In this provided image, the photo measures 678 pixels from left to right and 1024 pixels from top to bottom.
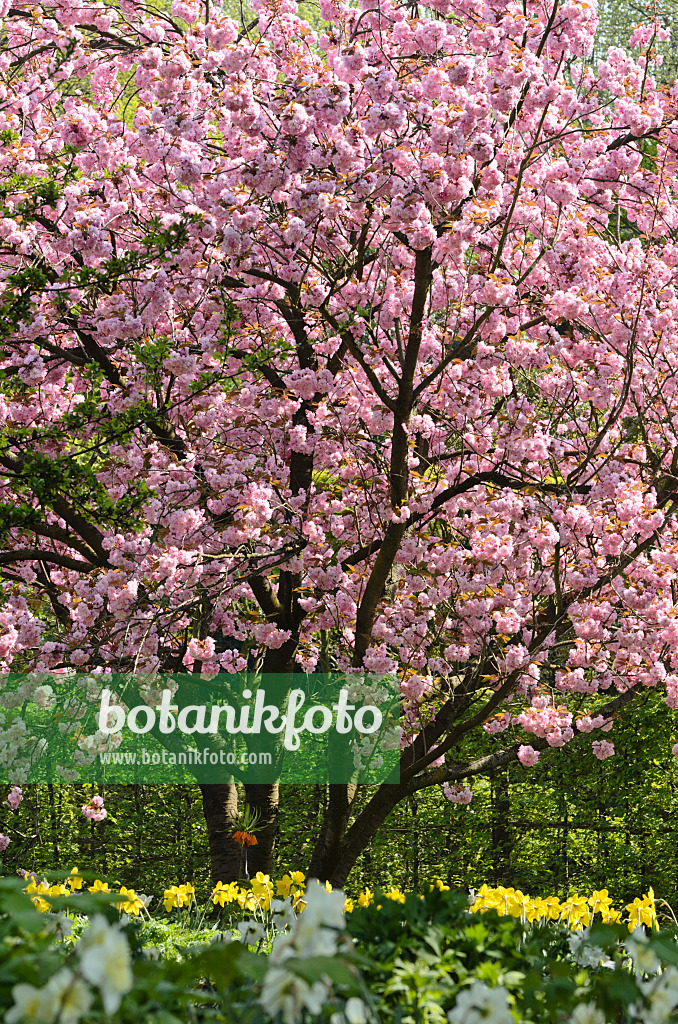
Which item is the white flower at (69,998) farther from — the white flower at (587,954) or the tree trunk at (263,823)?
the tree trunk at (263,823)

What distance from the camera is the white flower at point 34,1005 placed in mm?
1662

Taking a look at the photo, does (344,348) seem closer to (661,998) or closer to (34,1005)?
(661,998)

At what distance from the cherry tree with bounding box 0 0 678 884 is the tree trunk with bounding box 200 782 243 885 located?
0.02 meters

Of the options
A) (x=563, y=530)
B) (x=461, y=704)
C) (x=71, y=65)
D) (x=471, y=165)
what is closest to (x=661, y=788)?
(x=461, y=704)

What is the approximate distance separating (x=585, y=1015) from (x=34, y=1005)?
1.10 metres

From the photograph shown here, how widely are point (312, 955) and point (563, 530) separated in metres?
4.45

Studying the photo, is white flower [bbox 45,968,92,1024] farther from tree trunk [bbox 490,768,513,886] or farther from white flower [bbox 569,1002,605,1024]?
tree trunk [bbox 490,768,513,886]

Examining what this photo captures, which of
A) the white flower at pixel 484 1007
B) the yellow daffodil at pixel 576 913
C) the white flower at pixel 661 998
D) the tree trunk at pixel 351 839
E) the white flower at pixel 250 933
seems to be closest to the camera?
the white flower at pixel 484 1007

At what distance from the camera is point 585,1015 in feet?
6.65

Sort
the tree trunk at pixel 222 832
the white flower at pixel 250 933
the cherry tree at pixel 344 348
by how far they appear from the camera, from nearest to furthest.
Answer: the white flower at pixel 250 933, the cherry tree at pixel 344 348, the tree trunk at pixel 222 832

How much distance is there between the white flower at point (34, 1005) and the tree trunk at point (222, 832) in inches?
210

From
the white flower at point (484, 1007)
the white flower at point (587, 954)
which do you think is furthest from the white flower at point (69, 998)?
the white flower at point (587, 954)

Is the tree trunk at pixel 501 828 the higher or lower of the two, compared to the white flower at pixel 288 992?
higher

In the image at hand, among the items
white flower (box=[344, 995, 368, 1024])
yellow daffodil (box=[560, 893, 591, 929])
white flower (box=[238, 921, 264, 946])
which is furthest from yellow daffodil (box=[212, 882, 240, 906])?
white flower (box=[344, 995, 368, 1024])
